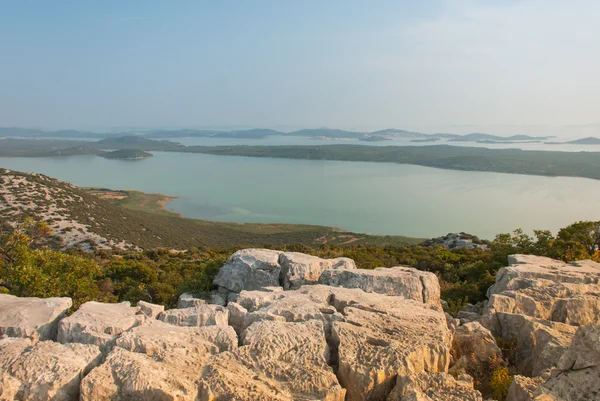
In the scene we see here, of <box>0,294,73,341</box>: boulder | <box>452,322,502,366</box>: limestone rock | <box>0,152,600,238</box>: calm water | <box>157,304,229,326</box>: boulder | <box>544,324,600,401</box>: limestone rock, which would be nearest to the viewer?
<box>544,324,600,401</box>: limestone rock

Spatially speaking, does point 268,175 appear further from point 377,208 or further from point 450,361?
point 450,361

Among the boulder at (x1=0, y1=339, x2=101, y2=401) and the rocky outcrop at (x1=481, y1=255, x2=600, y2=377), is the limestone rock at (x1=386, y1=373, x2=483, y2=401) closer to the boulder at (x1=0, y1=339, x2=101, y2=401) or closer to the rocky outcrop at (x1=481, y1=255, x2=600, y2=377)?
the rocky outcrop at (x1=481, y1=255, x2=600, y2=377)

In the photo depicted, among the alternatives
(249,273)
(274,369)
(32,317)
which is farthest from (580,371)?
(32,317)

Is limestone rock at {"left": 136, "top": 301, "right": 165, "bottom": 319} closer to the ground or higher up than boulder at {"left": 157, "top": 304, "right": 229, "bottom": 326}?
closer to the ground

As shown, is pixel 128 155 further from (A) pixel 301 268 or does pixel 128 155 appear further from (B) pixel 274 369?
(B) pixel 274 369

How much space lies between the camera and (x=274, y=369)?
5176 millimetres

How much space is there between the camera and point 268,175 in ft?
421

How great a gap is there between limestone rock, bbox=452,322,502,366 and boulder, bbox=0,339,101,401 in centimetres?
559

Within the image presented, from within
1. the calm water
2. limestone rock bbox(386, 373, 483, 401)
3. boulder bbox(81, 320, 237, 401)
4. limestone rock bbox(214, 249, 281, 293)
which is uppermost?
boulder bbox(81, 320, 237, 401)

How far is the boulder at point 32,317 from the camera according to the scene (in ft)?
19.4

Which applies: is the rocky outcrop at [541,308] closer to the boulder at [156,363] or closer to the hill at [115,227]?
the boulder at [156,363]

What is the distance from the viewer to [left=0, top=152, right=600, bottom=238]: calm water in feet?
211

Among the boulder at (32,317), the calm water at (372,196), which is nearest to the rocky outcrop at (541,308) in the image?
the boulder at (32,317)

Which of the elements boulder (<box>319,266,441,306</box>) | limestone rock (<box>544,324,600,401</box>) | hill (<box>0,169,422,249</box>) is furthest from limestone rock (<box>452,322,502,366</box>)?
hill (<box>0,169,422,249</box>)
